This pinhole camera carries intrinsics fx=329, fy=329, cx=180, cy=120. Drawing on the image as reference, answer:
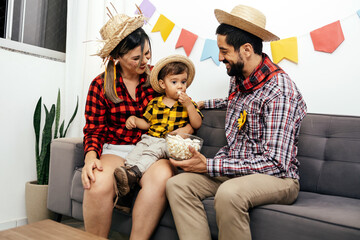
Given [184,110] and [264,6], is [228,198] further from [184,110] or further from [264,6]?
[264,6]

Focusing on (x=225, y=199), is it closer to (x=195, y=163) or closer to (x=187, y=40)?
(x=195, y=163)

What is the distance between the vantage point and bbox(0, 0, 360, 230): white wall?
202cm

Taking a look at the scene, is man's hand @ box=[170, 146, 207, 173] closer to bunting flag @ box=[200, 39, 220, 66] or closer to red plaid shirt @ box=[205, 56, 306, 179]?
red plaid shirt @ box=[205, 56, 306, 179]

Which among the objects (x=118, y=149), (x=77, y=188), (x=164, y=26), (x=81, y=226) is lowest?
(x=81, y=226)

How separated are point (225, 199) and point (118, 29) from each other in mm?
1108

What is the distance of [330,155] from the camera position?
1.77 meters

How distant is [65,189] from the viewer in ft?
6.64

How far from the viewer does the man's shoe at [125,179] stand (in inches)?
60.5

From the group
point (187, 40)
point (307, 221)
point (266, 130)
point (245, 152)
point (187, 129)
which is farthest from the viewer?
point (187, 40)

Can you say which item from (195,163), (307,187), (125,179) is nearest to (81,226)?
(125,179)

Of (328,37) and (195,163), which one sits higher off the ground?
(328,37)

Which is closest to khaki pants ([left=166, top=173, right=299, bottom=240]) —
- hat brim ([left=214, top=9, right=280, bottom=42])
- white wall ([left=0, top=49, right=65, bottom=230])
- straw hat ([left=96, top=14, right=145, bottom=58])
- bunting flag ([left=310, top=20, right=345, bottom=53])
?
hat brim ([left=214, top=9, right=280, bottom=42])

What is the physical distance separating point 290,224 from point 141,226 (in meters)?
0.66

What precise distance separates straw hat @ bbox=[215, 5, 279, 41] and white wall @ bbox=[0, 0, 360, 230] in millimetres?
550
